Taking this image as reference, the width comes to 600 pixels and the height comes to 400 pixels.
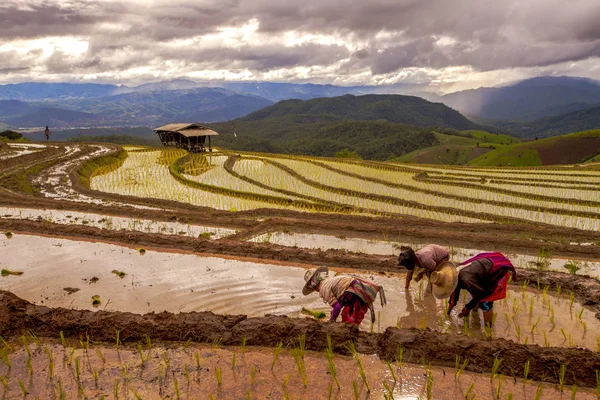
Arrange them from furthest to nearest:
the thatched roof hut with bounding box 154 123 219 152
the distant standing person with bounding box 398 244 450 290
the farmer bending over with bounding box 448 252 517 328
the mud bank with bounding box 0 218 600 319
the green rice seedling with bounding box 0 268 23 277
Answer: the thatched roof hut with bounding box 154 123 219 152, the green rice seedling with bounding box 0 268 23 277, the mud bank with bounding box 0 218 600 319, the distant standing person with bounding box 398 244 450 290, the farmer bending over with bounding box 448 252 517 328

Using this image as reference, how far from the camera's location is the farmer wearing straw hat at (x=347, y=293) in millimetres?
4289

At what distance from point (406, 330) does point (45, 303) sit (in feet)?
17.3

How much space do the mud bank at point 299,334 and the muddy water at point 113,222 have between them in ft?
14.6

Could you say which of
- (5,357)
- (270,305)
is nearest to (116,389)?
(5,357)

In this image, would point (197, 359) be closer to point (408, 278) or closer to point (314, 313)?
point (314, 313)

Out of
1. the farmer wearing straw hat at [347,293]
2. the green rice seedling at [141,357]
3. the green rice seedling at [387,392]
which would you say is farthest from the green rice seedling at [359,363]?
the green rice seedling at [141,357]

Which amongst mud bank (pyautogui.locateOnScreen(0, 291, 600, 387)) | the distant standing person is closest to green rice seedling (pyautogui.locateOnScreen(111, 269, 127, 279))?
mud bank (pyautogui.locateOnScreen(0, 291, 600, 387))

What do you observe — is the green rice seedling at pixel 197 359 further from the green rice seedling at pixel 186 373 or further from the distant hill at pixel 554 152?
the distant hill at pixel 554 152

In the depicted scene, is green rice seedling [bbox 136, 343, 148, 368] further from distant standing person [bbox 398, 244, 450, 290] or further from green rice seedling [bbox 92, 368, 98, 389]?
distant standing person [bbox 398, 244, 450, 290]

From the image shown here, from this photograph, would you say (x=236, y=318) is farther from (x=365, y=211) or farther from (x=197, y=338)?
(x=365, y=211)

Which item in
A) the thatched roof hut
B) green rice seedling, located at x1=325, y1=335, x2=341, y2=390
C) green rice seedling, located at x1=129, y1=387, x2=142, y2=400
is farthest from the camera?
the thatched roof hut

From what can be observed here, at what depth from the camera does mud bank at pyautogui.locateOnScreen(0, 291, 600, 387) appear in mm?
4039

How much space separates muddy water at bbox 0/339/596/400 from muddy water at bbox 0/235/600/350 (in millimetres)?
917

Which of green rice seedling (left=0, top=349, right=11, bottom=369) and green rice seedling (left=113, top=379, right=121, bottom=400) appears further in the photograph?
green rice seedling (left=0, top=349, right=11, bottom=369)
